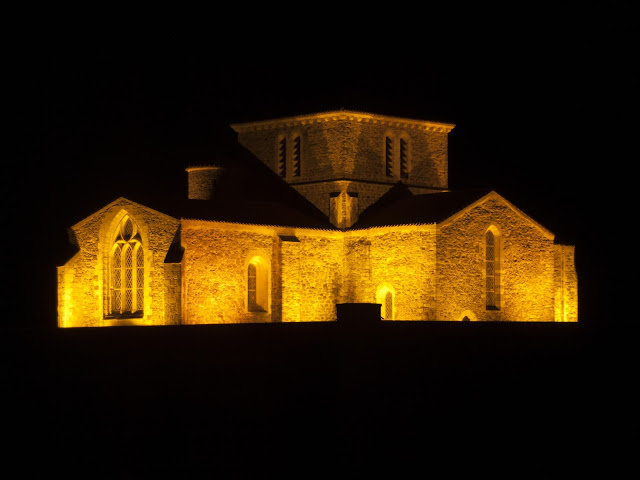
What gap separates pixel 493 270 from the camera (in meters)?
58.1

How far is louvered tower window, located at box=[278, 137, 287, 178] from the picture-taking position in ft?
209

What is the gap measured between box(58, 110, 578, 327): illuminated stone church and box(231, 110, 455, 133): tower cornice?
0.31 feet

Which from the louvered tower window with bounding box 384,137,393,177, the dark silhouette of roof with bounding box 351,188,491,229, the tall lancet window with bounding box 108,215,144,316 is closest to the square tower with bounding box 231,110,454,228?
the louvered tower window with bounding box 384,137,393,177

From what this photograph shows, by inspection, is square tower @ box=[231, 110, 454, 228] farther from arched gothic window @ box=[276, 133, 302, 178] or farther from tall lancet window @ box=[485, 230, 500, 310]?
tall lancet window @ box=[485, 230, 500, 310]

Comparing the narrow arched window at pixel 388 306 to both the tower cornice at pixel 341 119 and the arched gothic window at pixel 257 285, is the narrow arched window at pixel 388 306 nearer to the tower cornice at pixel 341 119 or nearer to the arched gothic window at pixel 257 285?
the arched gothic window at pixel 257 285

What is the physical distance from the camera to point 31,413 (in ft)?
124

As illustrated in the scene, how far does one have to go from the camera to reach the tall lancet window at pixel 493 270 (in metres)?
58.0

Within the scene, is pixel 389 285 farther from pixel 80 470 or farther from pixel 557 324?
pixel 80 470

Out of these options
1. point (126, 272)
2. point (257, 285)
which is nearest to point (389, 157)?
point (257, 285)

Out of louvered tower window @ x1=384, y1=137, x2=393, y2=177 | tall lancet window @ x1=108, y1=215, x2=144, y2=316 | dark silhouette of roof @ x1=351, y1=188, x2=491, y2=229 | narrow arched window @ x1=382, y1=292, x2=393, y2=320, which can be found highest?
louvered tower window @ x1=384, y1=137, x2=393, y2=177

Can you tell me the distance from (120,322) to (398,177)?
45.7 ft

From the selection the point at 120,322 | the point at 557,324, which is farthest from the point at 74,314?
the point at 557,324

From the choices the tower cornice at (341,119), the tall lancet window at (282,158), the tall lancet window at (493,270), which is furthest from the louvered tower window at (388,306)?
the tall lancet window at (282,158)

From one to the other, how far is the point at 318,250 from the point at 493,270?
697 cm
